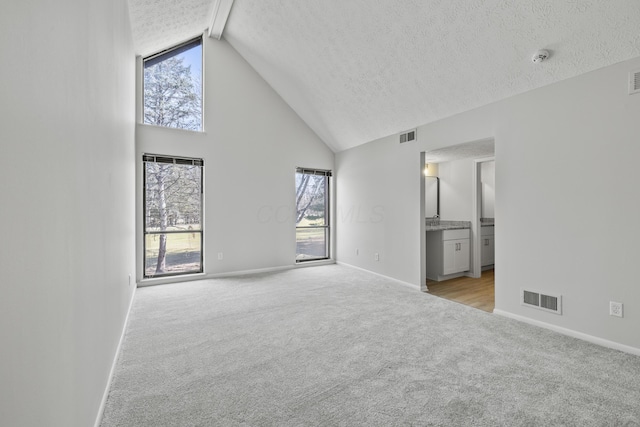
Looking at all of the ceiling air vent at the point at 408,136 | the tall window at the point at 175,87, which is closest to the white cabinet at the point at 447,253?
the ceiling air vent at the point at 408,136

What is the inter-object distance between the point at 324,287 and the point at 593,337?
304cm

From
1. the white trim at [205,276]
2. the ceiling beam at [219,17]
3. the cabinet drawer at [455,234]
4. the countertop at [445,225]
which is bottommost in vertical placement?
the white trim at [205,276]

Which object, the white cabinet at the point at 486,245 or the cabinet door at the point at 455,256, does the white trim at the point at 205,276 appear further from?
the white cabinet at the point at 486,245

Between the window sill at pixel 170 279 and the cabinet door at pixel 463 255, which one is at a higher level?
the cabinet door at pixel 463 255

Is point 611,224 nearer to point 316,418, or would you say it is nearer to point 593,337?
point 593,337

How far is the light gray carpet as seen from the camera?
1.71 meters

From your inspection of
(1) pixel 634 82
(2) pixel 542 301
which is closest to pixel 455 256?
(2) pixel 542 301

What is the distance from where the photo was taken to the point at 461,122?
3.79 m

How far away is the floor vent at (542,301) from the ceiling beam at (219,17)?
537 centimetres

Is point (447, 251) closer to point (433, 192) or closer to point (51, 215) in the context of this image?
point (433, 192)

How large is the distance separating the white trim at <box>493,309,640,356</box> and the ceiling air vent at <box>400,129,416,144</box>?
8.59 ft

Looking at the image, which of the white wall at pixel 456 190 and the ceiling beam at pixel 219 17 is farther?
the white wall at pixel 456 190

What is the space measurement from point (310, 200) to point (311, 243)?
93cm

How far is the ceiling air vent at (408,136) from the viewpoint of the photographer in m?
4.47
